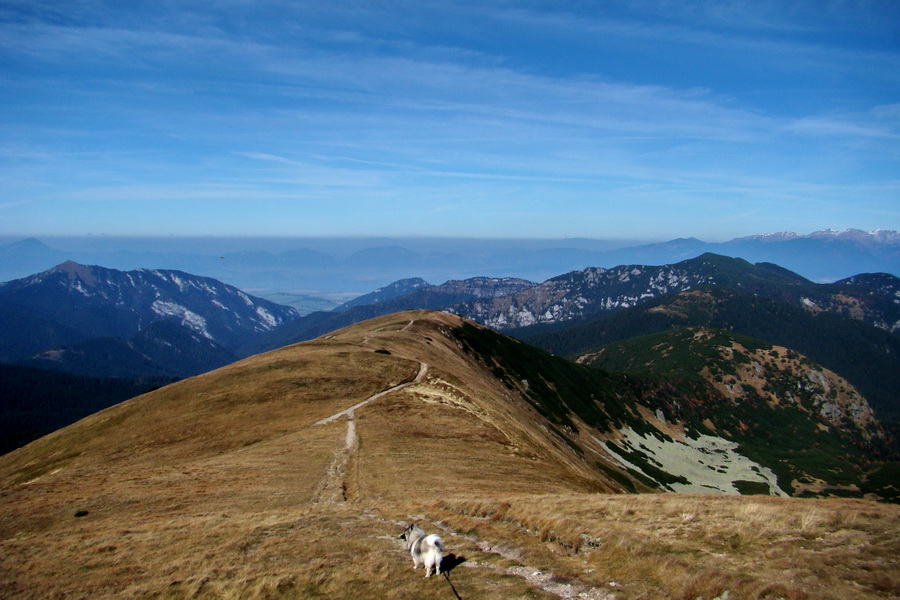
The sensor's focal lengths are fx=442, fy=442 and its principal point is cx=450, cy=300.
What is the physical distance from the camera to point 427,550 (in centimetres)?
1573

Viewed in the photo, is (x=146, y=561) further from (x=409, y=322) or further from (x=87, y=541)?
(x=409, y=322)

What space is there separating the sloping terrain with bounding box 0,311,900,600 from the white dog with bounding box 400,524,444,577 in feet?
1.84

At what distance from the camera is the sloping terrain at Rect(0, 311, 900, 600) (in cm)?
Answer: 1425

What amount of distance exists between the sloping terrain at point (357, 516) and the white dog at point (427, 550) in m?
0.56

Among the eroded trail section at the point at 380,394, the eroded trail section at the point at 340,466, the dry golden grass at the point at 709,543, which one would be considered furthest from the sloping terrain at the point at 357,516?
the eroded trail section at the point at 380,394

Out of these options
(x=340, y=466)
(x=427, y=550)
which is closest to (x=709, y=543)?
(x=427, y=550)

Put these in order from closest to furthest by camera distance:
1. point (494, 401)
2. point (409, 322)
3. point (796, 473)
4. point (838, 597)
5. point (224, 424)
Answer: point (838, 597) → point (224, 424) → point (494, 401) → point (409, 322) → point (796, 473)

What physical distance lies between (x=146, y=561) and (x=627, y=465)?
341ft

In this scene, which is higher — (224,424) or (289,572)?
(289,572)

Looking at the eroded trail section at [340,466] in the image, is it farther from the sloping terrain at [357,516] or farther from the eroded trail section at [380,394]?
the sloping terrain at [357,516]

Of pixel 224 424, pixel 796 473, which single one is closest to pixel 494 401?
pixel 224 424

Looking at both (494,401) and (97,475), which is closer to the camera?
(97,475)

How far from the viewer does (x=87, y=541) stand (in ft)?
67.2

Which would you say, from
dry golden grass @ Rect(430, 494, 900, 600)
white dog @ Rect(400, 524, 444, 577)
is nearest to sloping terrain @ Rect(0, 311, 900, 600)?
dry golden grass @ Rect(430, 494, 900, 600)
